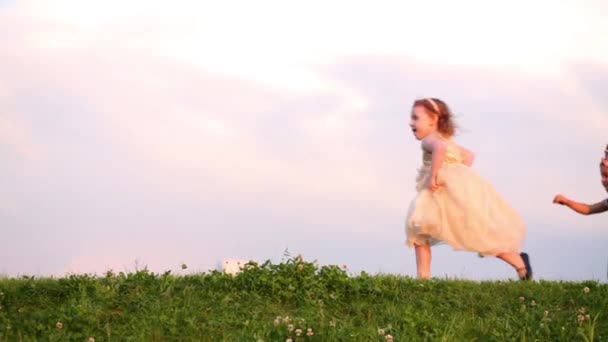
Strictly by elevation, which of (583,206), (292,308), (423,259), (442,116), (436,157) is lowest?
(292,308)

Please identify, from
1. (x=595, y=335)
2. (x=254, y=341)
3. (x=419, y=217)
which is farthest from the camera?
(x=419, y=217)

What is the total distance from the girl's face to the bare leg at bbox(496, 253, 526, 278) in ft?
6.82

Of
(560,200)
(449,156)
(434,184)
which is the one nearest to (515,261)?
(560,200)

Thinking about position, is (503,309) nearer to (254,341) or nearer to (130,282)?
(254,341)

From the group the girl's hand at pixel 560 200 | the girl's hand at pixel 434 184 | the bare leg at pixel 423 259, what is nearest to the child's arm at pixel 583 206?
the girl's hand at pixel 560 200

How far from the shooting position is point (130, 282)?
1020 cm

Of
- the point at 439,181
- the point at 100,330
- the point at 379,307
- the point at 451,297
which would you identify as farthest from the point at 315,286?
the point at 439,181

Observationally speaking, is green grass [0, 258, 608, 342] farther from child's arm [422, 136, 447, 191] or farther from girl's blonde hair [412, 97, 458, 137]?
girl's blonde hair [412, 97, 458, 137]

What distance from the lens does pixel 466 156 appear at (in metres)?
13.4

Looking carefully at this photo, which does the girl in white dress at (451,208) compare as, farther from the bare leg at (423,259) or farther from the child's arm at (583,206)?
the child's arm at (583,206)

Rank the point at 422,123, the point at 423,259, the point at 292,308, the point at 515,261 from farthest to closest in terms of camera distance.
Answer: the point at 422,123 < the point at 515,261 < the point at 423,259 < the point at 292,308

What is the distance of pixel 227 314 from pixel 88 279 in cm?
193

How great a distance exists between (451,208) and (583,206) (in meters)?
2.02

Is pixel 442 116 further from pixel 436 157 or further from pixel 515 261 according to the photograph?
pixel 515 261
